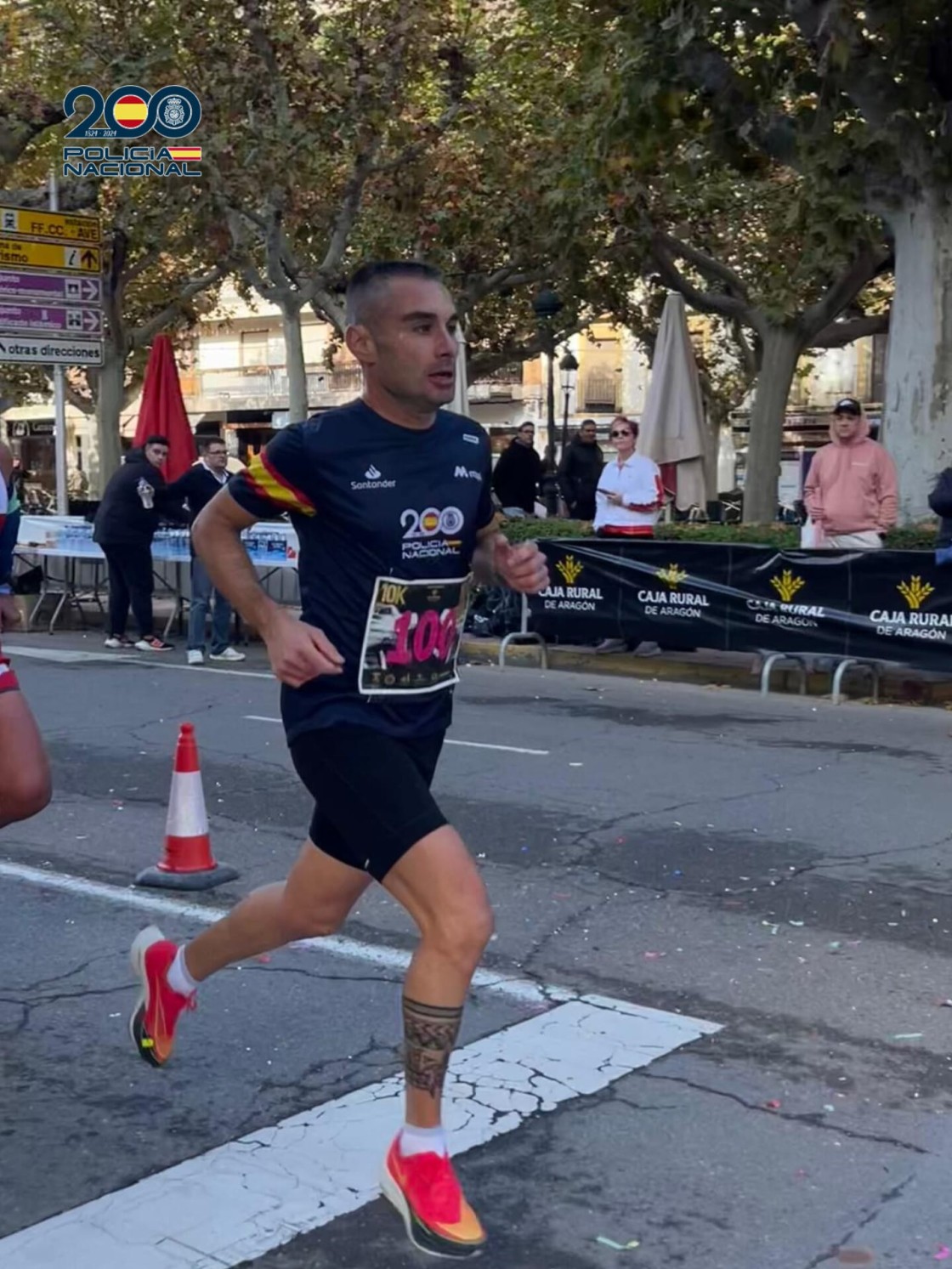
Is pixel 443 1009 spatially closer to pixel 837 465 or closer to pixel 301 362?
pixel 837 465

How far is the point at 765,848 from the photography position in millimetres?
7297

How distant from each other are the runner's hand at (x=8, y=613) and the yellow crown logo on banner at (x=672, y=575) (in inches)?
348

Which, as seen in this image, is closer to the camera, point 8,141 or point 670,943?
point 670,943

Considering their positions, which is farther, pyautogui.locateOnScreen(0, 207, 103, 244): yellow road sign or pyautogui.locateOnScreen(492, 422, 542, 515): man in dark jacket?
pyautogui.locateOnScreen(0, 207, 103, 244): yellow road sign

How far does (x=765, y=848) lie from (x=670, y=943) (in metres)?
1.61

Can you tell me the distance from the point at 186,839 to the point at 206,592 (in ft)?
26.8

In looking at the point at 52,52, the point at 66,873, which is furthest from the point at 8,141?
the point at 66,873

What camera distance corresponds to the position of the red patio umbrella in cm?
1817

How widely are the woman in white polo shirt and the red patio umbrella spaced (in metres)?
5.71

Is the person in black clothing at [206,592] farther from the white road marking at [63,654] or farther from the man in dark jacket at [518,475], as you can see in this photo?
the man in dark jacket at [518,475]

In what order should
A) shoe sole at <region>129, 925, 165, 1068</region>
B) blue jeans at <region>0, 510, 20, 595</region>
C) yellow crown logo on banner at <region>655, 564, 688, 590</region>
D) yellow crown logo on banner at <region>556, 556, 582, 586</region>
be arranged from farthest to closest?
yellow crown logo on banner at <region>556, 556, 582, 586</region>, yellow crown logo on banner at <region>655, 564, 688, 590</region>, blue jeans at <region>0, 510, 20, 595</region>, shoe sole at <region>129, 925, 165, 1068</region>

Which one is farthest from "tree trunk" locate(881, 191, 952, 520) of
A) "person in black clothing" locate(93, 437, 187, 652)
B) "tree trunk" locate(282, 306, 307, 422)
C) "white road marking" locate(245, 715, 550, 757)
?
"tree trunk" locate(282, 306, 307, 422)

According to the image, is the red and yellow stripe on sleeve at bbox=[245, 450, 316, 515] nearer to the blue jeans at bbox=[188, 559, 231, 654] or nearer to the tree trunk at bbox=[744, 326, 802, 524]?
the blue jeans at bbox=[188, 559, 231, 654]

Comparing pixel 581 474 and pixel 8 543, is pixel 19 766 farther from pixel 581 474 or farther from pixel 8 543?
pixel 581 474
